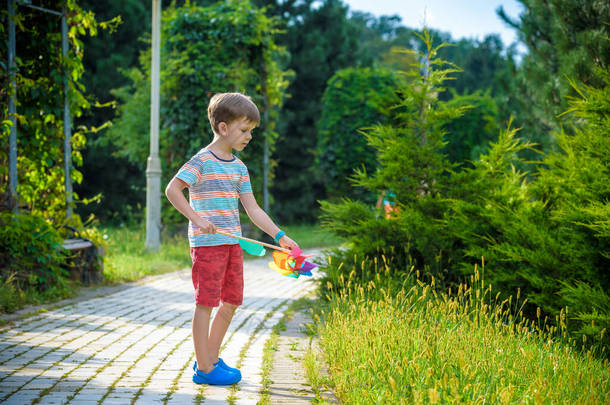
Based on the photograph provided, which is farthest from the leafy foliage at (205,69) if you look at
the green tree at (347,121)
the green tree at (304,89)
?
the green tree at (304,89)

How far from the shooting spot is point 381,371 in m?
3.41

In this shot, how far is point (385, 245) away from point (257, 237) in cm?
736

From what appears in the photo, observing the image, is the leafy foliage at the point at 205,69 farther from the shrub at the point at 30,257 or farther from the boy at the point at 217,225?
the boy at the point at 217,225

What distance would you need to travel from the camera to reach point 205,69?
12453 mm

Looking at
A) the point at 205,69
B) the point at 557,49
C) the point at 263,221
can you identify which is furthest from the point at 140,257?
the point at 557,49

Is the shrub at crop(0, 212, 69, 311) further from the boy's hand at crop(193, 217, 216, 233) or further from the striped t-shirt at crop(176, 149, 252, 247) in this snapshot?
the boy's hand at crop(193, 217, 216, 233)

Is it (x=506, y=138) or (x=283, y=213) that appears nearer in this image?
(x=506, y=138)

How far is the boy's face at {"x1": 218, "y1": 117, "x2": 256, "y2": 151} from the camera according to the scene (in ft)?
12.0

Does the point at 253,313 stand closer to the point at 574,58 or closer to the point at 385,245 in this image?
the point at 385,245

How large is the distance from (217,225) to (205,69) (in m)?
9.48

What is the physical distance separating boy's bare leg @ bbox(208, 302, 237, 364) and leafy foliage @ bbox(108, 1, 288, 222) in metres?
8.94

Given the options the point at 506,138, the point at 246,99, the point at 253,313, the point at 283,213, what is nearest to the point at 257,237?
the point at 253,313

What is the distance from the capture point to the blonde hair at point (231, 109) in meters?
3.63

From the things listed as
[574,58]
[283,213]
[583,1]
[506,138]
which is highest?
[583,1]
